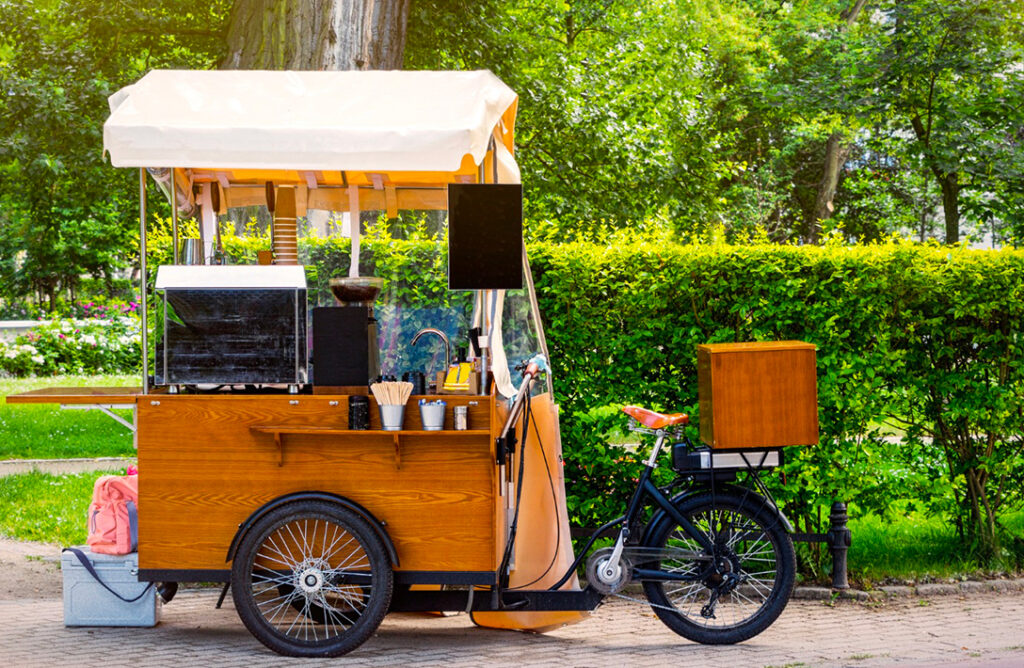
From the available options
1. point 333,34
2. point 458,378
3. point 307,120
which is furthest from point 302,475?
point 333,34

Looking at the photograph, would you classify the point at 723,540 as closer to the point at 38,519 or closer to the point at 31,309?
the point at 38,519

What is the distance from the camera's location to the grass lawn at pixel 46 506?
29.9 ft

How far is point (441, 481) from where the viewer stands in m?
5.71

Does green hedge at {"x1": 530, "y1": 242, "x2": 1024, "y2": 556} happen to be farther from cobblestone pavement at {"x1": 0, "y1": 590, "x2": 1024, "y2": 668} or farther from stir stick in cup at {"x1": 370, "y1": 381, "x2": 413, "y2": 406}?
stir stick in cup at {"x1": 370, "y1": 381, "x2": 413, "y2": 406}

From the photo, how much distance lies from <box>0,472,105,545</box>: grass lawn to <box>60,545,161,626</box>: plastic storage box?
2668 mm

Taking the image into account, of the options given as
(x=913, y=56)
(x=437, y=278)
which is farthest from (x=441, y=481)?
(x=913, y=56)

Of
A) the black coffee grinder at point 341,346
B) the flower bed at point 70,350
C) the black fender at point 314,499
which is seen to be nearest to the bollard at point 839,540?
the black fender at point 314,499

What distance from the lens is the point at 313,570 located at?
18.7 ft

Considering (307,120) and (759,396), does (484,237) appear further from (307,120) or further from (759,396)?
(759,396)

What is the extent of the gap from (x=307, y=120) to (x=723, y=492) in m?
2.87

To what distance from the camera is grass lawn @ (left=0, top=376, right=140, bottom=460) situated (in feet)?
43.5

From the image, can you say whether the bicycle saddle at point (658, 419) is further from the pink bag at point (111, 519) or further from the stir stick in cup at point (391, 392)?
the pink bag at point (111, 519)

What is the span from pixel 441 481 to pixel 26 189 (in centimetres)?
1714

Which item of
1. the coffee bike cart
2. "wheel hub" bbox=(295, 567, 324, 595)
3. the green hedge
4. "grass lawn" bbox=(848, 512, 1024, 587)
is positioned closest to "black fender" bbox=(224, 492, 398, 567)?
the coffee bike cart
